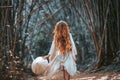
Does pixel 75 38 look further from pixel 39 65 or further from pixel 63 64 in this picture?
pixel 39 65

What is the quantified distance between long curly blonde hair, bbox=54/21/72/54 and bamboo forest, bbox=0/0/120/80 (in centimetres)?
29

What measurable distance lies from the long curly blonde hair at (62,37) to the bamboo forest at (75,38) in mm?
294

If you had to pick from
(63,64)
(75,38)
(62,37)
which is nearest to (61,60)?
(63,64)

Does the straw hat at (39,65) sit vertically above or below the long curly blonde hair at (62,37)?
below

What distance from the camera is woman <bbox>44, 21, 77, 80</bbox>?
20.2 feet

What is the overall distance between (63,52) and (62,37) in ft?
0.70

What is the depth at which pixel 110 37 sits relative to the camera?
9359 millimetres

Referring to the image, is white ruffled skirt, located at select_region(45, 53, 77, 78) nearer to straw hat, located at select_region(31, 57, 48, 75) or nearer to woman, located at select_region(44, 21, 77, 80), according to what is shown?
woman, located at select_region(44, 21, 77, 80)

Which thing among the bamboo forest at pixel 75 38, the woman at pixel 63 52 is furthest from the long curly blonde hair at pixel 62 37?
the bamboo forest at pixel 75 38

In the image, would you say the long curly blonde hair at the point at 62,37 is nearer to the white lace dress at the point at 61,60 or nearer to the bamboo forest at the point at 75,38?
the white lace dress at the point at 61,60

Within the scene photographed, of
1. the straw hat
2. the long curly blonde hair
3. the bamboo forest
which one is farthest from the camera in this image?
the bamboo forest

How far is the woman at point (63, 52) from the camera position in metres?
6.15

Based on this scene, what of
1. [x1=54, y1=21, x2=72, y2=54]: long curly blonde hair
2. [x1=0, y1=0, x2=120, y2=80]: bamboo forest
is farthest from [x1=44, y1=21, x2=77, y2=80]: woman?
[x1=0, y1=0, x2=120, y2=80]: bamboo forest

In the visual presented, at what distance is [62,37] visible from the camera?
621 centimetres
